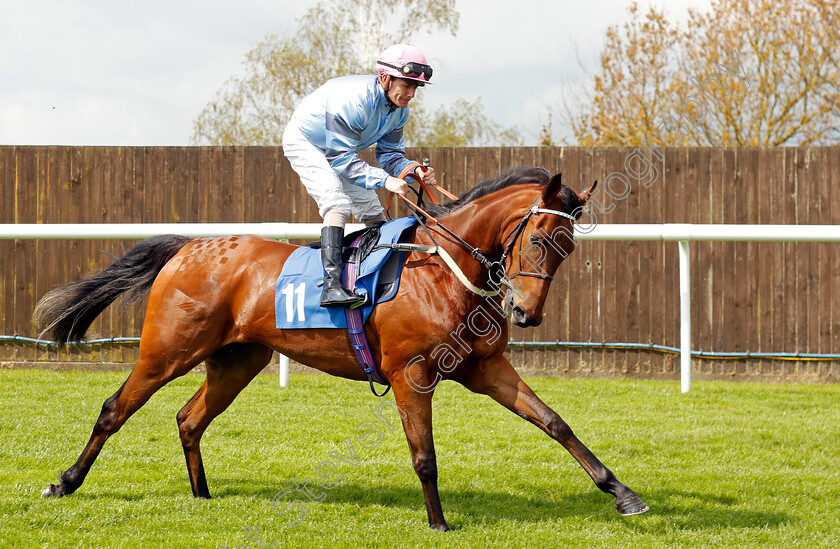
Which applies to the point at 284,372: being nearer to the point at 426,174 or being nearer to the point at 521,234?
the point at 426,174

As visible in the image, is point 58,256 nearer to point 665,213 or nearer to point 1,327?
point 1,327

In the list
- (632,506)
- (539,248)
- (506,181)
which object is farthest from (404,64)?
(632,506)

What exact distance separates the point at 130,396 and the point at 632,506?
254 centimetres

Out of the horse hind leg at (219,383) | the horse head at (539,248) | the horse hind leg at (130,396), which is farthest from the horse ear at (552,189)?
the horse hind leg at (130,396)

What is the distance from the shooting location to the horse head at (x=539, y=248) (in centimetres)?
371

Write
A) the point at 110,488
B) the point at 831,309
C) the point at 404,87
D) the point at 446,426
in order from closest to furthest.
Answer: the point at 404,87 < the point at 110,488 < the point at 446,426 < the point at 831,309

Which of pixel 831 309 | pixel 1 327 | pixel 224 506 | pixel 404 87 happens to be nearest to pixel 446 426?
pixel 224 506

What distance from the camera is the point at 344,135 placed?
4.18 metres

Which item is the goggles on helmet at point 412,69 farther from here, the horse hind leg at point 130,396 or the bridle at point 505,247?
the horse hind leg at point 130,396

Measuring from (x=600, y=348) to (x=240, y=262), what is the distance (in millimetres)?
4358

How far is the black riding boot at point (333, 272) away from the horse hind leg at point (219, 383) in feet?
2.50

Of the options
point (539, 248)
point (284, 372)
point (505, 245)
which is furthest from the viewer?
point (284, 372)

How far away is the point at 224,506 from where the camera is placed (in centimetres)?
432

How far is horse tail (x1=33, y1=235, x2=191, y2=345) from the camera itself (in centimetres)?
473
